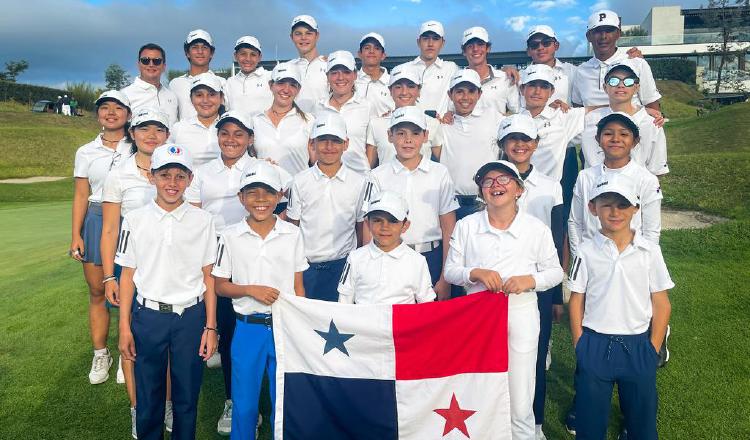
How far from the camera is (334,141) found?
529 cm

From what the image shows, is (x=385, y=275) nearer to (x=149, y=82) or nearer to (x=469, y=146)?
(x=469, y=146)

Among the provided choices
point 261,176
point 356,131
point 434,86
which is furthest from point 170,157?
point 434,86

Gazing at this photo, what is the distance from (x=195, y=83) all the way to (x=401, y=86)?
2.35 m

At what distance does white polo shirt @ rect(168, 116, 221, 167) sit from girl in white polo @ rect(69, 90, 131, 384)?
0.55 metres

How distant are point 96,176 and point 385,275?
3291mm

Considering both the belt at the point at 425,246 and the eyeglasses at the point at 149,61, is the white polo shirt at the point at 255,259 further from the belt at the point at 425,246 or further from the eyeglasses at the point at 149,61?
the eyeglasses at the point at 149,61

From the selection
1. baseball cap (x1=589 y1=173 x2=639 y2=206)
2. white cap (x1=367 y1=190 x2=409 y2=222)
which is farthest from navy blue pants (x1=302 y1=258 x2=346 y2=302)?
baseball cap (x1=589 y1=173 x2=639 y2=206)

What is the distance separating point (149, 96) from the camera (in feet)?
22.9

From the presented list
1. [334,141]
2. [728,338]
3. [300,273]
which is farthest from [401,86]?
[728,338]

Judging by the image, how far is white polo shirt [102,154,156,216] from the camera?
495 centimetres

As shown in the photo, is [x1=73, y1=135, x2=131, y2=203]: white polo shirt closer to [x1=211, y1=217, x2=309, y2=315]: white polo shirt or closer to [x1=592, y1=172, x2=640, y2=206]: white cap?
[x1=211, y1=217, x2=309, y2=315]: white polo shirt

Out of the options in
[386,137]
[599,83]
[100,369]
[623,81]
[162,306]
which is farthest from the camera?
[599,83]

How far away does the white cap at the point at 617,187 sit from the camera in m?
3.99

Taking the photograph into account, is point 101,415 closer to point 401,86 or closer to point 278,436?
point 278,436
